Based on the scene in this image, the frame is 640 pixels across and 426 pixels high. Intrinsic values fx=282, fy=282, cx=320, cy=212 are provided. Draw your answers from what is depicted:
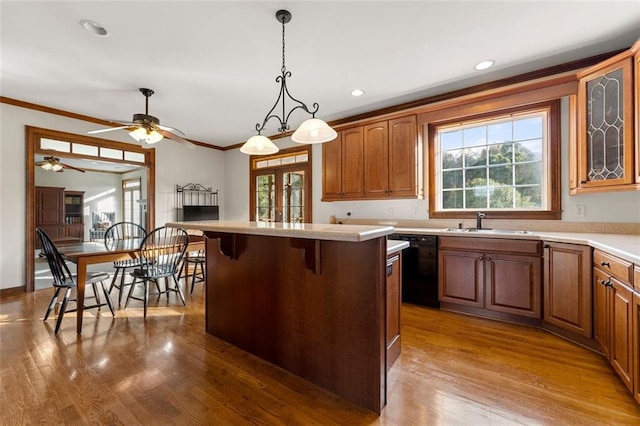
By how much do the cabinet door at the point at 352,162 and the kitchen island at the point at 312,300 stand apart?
2156mm

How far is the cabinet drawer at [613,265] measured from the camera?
1690 millimetres

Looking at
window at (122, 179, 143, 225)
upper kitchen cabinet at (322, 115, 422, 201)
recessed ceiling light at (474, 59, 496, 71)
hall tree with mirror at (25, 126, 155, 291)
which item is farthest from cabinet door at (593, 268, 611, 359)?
window at (122, 179, 143, 225)

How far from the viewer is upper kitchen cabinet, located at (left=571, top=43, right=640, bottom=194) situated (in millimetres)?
2246

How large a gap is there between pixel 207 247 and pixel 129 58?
79.2 inches

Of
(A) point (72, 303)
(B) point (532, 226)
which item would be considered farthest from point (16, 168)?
(B) point (532, 226)

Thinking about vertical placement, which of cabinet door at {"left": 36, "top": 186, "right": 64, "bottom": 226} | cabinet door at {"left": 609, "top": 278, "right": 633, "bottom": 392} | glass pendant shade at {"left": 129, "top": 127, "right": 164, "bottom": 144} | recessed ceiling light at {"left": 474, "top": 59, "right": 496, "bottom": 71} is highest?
recessed ceiling light at {"left": 474, "top": 59, "right": 496, "bottom": 71}

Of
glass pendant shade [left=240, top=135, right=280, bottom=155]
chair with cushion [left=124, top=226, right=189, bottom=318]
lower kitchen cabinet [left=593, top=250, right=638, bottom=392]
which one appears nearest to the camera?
lower kitchen cabinet [left=593, top=250, right=638, bottom=392]

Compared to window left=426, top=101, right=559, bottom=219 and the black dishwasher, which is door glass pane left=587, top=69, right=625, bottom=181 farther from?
the black dishwasher

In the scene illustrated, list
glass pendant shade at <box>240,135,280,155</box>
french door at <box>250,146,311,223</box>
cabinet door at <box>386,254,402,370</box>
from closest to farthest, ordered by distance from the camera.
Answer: cabinet door at <box>386,254,402,370</box>
glass pendant shade at <box>240,135,280,155</box>
french door at <box>250,146,311,223</box>

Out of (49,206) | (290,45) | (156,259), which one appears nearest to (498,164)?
(290,45)

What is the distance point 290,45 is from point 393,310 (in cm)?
242

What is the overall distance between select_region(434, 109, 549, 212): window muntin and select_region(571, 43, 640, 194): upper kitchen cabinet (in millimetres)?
465

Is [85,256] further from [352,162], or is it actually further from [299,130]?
[352,162]

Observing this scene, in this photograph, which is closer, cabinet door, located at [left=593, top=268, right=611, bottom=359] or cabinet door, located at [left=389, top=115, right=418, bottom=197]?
cabinet door, located at [left=593, top=268, right=611, bottom=359]
